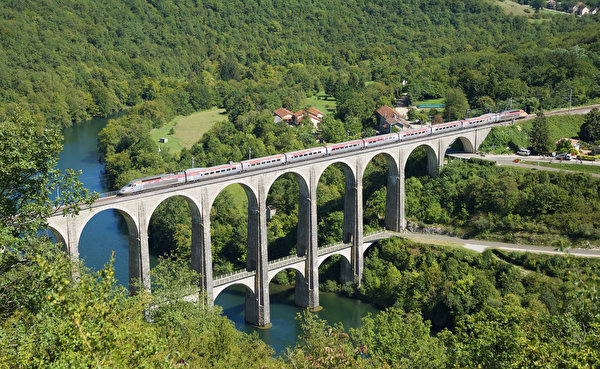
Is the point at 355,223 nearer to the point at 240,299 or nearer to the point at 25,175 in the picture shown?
the point at 240,299

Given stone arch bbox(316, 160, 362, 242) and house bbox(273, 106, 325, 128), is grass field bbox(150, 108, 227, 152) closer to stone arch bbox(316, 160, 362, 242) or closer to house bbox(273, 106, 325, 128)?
house bbox(273, 106, 325, 128)

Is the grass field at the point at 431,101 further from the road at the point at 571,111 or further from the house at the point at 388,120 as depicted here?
the road at the point at 571,111

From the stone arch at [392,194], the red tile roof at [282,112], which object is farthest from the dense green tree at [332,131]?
the stone arch at [392,194]

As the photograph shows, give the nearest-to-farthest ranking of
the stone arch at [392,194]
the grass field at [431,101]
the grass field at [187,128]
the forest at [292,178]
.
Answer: the forest at [292,178] < the stone arch at [392,194] < the grass field at [431,101] < the grass field at [187,128]

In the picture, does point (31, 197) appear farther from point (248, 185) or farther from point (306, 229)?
point (306, 229)

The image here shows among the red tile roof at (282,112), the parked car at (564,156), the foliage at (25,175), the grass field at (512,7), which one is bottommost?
Answer: the parked car at (564,156)

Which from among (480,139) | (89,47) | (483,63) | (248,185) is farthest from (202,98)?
(248,185)

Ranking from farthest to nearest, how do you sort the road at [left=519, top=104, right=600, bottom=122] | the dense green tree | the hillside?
1. the hillside
2. the dense green tree
3. the road at [left=519, top=104, right=600, bottom=122]

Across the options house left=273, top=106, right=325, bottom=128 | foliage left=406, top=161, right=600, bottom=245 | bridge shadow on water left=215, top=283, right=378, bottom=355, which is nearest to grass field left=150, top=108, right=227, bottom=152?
house left=273, top=106, right=325, bottom=128
